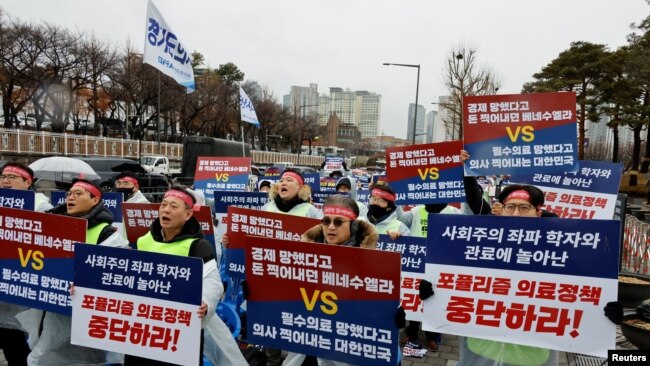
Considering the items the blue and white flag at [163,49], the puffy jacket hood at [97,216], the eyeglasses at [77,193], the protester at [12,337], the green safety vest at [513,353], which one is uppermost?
the blue and white flag at [163,49]

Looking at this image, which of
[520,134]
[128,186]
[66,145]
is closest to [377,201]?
[520,134]

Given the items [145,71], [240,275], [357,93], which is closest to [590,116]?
[145,71]

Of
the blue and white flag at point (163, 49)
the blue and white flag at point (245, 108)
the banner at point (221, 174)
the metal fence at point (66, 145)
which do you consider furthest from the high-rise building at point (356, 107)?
the banner at point (221, 174)

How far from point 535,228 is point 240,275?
322 cm

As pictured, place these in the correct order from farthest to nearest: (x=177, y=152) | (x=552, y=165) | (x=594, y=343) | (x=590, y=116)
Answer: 1. (x=177, y=152)
2. (x=590, y=116)
3. (x=552, y=165)
4. (x=594, y=343)

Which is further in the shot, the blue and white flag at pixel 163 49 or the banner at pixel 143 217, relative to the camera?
the blue and white flag at pixel 163 49

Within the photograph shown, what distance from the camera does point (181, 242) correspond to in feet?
10.5

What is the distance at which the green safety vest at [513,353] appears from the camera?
2.72 m

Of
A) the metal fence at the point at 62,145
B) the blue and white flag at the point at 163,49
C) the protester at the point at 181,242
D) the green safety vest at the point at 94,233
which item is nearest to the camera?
the protester at the point at 181,242

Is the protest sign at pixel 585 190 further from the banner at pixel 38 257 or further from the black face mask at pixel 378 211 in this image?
the banner at pixel 38 257

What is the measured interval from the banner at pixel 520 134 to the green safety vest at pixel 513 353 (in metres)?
1.74

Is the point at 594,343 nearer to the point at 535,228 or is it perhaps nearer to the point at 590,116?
the point at 535,228

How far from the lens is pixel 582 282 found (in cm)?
258

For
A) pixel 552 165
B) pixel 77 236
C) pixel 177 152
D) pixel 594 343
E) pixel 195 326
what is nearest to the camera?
pixel 594 343
